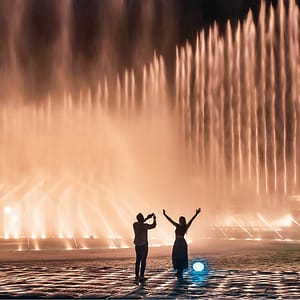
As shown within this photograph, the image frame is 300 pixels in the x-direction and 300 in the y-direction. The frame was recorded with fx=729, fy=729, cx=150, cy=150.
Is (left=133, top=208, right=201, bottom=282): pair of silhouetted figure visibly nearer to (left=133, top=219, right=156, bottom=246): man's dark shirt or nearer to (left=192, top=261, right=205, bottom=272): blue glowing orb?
(left=133, top=219, right=156, bottom=246): man's dark shirt

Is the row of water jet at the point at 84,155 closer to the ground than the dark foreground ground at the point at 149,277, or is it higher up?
higher up

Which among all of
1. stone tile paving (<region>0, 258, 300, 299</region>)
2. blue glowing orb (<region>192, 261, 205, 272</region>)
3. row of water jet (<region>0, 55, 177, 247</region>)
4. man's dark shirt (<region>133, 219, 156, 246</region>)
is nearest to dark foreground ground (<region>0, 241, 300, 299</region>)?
stone tile paving (<region>0, 258, 300, 299</region>)

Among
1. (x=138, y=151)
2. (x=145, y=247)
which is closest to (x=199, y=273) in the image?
(x=145, y=247)

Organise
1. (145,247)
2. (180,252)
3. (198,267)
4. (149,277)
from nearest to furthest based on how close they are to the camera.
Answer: (145,247)
(149,277)
(180,252)
(198,267)

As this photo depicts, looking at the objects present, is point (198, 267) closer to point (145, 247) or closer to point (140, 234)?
point (145, 247)

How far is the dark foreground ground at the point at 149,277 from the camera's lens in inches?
444

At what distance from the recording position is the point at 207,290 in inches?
456

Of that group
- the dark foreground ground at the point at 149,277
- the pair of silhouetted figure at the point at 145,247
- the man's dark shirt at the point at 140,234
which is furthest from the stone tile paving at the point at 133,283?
the man's dark shirt at the point at 140,234

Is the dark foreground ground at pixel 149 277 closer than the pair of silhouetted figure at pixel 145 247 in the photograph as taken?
Yes

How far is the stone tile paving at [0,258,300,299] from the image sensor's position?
36.5 feet

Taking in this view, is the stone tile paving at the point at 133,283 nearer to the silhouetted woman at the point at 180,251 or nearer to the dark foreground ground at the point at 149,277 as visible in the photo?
the dark foreground ground at the point at 149,277

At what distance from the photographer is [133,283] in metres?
12.8

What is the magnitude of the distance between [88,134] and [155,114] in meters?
4.28

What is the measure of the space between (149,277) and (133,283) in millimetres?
1063
